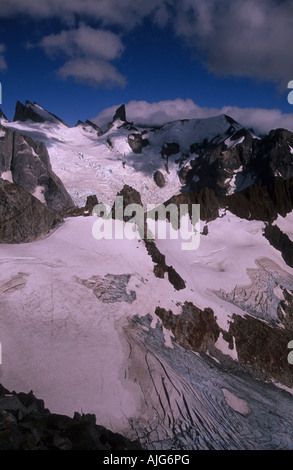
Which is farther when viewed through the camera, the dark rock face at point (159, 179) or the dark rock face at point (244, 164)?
the dark rock face at point (159, 179)

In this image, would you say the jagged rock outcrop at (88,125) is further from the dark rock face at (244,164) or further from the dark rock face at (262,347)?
the dark rock face at (262,347)

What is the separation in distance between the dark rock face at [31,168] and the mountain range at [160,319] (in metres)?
40.8

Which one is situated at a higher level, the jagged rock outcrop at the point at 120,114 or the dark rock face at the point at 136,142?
the jagged rock outcrop at the point at 120,114

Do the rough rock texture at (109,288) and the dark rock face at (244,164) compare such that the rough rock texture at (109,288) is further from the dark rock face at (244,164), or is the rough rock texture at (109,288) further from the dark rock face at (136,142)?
the dark rock face at (136,142)

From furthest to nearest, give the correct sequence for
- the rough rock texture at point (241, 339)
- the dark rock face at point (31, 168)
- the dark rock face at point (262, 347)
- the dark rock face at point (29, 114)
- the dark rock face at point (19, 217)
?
the dark rock face at point (29, 114) < the dark rock face at point (31, 168) < the dark rock face at point (19, 217) < the dark rock face at point (262, 347) < the rough rock texture at point (241, 339)

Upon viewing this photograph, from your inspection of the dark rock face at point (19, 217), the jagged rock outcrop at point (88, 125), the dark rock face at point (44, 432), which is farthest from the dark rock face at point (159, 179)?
the dark rock face at point (44, 432)

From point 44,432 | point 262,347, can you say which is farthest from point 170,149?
point 44,432

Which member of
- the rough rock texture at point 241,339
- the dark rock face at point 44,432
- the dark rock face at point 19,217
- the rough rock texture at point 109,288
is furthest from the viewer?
the dark rock face at point 19,217

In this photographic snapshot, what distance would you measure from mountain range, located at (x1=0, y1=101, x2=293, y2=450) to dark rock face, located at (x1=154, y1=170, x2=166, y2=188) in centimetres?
5257

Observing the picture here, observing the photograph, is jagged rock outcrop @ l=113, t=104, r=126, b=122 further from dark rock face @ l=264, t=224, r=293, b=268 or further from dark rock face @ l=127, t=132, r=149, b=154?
dark rock face @ l=264, t=224, r=293, b=268

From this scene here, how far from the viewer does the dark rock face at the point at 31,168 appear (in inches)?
2940

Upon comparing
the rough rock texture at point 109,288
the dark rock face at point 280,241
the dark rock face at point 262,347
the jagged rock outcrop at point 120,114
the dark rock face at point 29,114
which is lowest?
the dark rock face at point 262,347

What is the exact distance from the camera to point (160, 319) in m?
20.7

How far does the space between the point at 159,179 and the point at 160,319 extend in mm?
78975
